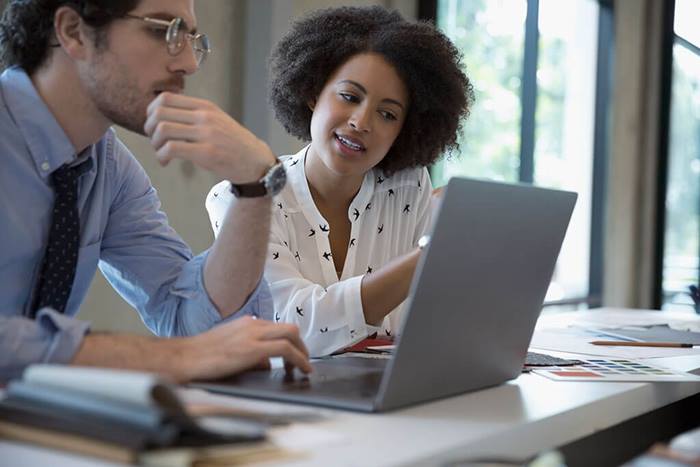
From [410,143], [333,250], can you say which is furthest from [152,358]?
[410,143]

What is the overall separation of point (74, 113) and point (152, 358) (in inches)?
21.9

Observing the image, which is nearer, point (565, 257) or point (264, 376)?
point (264, 376)

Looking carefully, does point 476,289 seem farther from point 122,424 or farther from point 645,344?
point 645,344

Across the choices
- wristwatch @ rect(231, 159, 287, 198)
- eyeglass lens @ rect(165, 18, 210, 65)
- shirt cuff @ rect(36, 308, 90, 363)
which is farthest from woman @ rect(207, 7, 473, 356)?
shirt cuff @ rect(36, 308, 90, 363)

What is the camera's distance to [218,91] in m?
3.18

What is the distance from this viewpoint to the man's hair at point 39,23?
4.90ft

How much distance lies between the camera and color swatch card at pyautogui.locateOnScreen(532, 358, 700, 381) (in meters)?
1.42

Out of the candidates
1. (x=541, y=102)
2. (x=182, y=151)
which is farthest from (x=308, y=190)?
(x=541, y=102)

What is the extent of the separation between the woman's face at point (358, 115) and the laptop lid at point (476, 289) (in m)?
0.86

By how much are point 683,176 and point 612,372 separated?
5590 millimetres

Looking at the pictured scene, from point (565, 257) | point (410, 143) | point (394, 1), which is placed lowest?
point (565, 257)

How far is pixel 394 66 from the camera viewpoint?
86.8 inches

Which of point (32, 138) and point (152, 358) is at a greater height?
point (32, 138)

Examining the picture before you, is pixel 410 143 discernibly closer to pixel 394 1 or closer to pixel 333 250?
pixel 333 250
